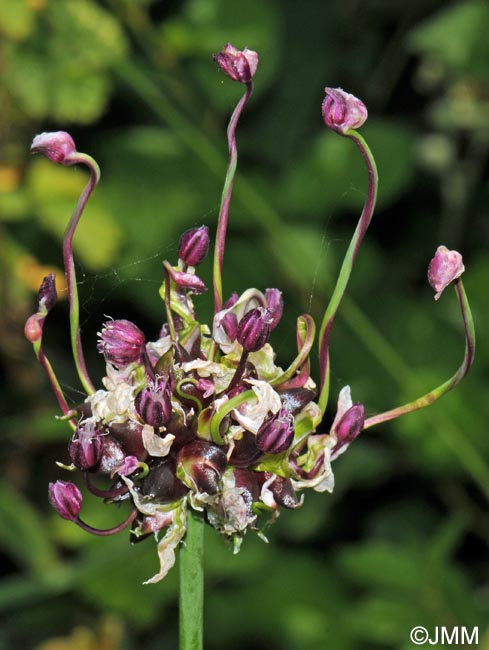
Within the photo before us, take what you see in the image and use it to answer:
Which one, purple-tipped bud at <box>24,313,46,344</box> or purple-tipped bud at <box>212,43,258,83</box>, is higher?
purple-tipped bud at <box>212,43,258,83</box>

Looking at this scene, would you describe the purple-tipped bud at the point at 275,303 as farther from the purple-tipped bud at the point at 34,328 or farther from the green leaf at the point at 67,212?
the green leaf at the point at 67,212

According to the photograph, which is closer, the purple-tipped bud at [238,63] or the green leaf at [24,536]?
the purple-tipped bud at [238,63]

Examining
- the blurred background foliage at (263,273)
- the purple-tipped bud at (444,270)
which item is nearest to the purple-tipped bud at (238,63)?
the purple-tipped bud at (444,270)

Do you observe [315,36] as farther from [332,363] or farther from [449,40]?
[332,363]

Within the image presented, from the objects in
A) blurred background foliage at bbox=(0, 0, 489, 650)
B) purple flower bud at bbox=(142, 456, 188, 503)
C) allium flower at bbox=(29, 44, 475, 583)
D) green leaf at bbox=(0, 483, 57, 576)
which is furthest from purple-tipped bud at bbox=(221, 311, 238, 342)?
green leaf at bbox=(0, 483, 57, 576)

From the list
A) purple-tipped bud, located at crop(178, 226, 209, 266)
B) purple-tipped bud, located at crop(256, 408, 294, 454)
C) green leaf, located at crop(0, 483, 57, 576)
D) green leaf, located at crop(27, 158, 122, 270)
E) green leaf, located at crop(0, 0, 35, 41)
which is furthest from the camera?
green leaf, located at crop(0, 483, 57, 576)

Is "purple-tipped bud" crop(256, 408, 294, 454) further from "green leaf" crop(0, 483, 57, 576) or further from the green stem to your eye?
"green leaf" crop(0, 483, 57, 576)

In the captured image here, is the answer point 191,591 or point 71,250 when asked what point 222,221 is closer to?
point 71,250

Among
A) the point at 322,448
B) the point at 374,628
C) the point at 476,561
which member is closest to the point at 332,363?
the point at 374,628
